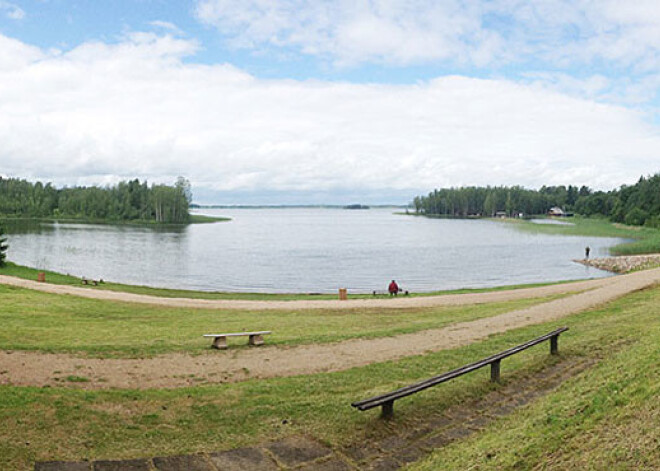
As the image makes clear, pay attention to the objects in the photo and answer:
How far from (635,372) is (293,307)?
60.3 ft

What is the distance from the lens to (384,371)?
10.8 metres

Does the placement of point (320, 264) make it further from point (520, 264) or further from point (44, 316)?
point (44, 316)

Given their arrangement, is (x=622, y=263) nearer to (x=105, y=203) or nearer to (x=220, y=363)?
(x=220, y=363)

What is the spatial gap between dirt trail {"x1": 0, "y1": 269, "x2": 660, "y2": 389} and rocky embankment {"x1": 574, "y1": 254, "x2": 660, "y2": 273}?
41.5m

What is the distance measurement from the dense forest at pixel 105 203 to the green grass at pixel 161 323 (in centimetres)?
13105

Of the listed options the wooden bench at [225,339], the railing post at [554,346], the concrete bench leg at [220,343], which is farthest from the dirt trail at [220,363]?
the railing post at [554,346]

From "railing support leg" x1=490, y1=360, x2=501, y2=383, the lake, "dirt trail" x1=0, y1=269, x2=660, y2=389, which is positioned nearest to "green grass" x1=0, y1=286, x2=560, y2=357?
"dirt trail" x1=0, y1=269, x2=660, y2=389

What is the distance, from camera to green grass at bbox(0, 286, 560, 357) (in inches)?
528

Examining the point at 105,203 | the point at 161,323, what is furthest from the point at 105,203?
the point at 161,323

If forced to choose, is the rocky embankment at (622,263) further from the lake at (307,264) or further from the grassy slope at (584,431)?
the grassy slope at (584,431)

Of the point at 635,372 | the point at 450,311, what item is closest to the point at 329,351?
the point at 635,372

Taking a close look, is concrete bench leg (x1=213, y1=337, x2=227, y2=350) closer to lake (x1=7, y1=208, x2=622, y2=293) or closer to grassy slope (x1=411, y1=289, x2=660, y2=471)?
grassy slope (x1=411, y1=289, x2=660, y2=471)

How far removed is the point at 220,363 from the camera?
1166 cm

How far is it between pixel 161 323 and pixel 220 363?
314 inches
